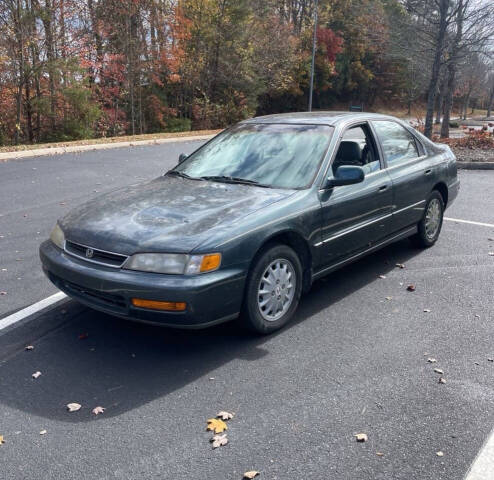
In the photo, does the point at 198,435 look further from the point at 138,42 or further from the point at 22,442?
the point at 138,42

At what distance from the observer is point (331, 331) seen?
13.8 ft

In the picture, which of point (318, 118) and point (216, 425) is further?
point (318, 118)

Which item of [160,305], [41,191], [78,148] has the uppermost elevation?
[160,305]

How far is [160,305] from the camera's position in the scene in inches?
138

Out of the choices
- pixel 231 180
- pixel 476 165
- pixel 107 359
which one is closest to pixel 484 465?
pixel 107 359

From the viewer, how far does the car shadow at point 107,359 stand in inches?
129

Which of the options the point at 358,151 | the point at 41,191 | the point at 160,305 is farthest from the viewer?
the point at 41,191

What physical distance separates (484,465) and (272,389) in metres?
1.25

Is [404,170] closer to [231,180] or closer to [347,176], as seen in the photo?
[347,176]

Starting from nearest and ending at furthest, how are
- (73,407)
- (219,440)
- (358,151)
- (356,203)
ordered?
(219,440) → (73,407) → (356,203) → (358,151)

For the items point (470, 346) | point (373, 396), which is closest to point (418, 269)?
point (470, 346)

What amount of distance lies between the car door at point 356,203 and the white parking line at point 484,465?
6.59 feet

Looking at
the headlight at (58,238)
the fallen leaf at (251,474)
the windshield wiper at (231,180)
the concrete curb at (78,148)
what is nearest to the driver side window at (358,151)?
the windshield wiper at (231,180)

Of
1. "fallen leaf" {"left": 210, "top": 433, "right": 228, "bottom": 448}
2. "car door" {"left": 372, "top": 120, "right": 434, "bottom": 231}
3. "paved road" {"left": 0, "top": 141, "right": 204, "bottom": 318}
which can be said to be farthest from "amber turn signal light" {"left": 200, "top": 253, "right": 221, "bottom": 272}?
"car door" {"left": 372, "top": 120, "right": 434, "bottom": 231}
